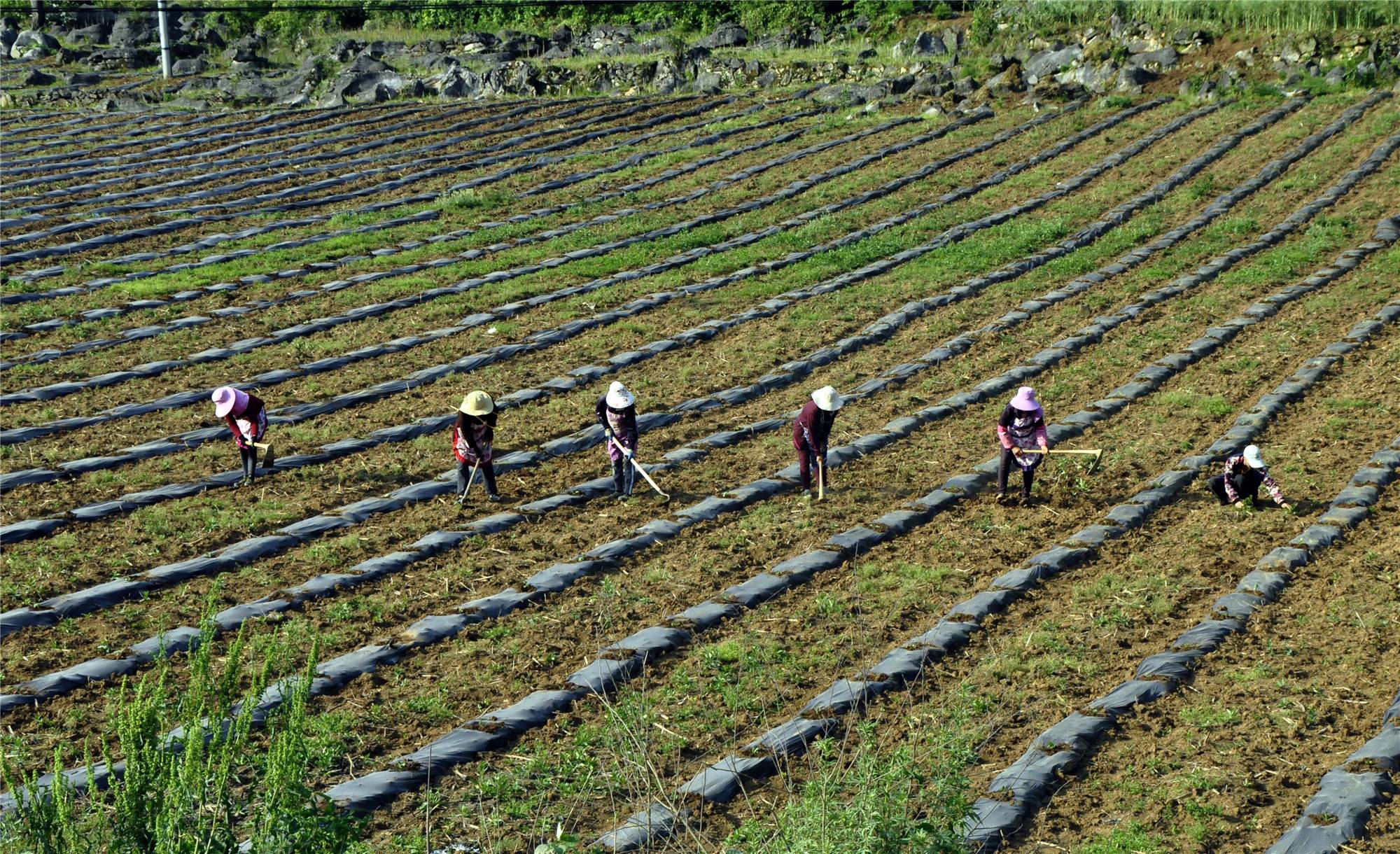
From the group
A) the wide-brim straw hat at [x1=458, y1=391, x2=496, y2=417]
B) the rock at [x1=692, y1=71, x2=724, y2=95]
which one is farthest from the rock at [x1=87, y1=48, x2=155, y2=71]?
the wide-brim straw hat at [x1=458, y1=391, x2=496, y2=417]

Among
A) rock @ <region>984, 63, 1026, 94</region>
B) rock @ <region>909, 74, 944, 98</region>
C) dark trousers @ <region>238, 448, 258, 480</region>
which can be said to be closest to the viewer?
dark trousers @ <region>238, 448, 258, 480</region>

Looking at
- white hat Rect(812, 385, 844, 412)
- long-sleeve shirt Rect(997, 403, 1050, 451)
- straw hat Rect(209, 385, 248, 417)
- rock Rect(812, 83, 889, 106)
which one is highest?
rock Rect(812, 83, 889, 106)

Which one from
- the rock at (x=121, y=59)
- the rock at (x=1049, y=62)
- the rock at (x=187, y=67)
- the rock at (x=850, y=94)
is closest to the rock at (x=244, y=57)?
the rock at (x=187, y=67)

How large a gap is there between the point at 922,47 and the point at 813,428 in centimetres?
2018

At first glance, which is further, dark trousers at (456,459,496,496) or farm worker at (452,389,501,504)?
dark trousers at (456,459,496,496)

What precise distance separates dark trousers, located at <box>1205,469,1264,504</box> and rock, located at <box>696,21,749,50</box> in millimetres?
23364

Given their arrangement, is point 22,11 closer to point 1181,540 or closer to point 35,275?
point 35,275

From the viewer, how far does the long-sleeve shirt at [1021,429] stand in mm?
10578

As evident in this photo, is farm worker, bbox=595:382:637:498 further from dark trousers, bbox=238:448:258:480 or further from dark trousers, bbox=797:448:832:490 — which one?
dark trousers, bbox=238:448:258:480

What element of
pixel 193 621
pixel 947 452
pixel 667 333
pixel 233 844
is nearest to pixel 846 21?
pixel 667 333

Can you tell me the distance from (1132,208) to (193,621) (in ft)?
50.6

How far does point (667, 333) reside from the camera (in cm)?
1534

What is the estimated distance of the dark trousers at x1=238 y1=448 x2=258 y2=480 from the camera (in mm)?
11195

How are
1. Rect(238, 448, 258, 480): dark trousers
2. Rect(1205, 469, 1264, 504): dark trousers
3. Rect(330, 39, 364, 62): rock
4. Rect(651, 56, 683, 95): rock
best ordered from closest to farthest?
1. Rect(1205, 469, 1264, 504): dark trousers
2. Rect(238, 448, 258, 480): dark trousers
3. Rect(651, 56, 683, 95): rock
4. Rect(330, 39, 364, 62): rock
